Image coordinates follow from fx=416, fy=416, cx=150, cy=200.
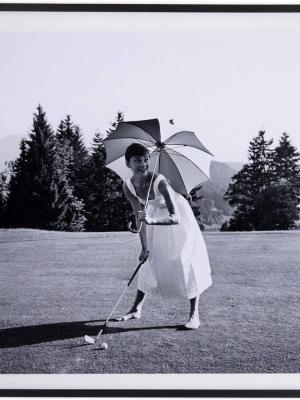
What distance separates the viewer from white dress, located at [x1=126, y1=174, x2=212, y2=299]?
2.70 metres

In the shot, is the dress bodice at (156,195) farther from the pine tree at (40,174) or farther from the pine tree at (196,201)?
the pine tree at (40,174)

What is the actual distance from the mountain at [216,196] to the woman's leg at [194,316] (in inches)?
23.9

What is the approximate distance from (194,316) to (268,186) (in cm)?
101

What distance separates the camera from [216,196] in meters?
3.01

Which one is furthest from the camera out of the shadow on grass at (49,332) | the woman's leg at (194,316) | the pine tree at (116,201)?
the pine tree at (116,201)

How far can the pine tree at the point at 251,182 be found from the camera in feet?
9.46

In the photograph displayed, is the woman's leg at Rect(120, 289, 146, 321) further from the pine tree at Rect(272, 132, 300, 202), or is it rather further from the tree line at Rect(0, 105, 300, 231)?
the pine tree at Rect(272, 132, 300, 202)

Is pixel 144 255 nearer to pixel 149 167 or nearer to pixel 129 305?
pixel 129 305

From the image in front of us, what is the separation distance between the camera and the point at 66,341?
2.52m

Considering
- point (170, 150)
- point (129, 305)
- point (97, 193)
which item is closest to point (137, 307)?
point (129, 305)

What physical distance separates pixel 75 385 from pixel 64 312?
52 cm

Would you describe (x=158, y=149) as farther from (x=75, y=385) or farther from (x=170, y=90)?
(x=75, y=385)

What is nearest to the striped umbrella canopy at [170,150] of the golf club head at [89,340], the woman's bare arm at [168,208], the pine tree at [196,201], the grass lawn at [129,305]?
the pine tree at [196,201]

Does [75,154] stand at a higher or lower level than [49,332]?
higher
